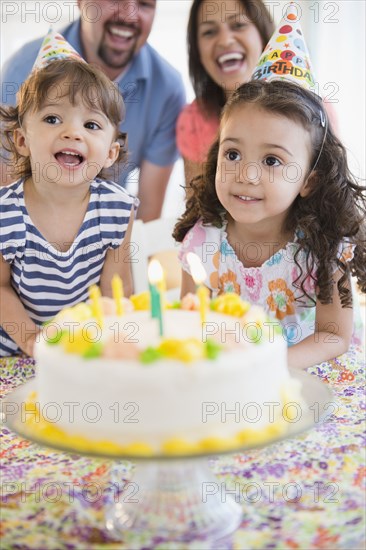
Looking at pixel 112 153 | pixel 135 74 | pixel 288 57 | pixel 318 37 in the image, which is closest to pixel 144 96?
pixel 135 74

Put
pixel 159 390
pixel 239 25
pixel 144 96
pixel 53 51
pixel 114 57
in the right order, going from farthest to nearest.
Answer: pixel 144 96, pixel 114 57, pixel 239 25, pixel 53 51, pixel 159 390

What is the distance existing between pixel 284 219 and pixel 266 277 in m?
0.14

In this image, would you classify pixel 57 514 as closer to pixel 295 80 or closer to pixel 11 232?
pixel 11 232

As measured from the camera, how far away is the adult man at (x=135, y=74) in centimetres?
250

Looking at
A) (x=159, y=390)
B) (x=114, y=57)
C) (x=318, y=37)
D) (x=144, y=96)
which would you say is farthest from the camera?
(x=318, y=37)

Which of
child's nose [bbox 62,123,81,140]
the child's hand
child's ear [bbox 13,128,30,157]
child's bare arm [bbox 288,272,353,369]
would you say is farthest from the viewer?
child's ear [bbox 13,128,30,157]

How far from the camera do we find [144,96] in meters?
2.64

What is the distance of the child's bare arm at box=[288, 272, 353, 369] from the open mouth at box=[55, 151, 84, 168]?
0.64 m

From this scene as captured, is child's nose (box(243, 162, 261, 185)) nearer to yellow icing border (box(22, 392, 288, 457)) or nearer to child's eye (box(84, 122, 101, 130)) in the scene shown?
child's eye (box(84, 122, 101, 130))

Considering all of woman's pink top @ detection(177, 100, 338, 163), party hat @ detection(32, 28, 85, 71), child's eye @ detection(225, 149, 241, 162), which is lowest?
child's eye @ detection(225, 149, 241, 162)

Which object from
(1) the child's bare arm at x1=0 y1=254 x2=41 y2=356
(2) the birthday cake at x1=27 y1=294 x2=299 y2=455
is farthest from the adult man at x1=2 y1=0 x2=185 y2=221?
(2) the birthday cake at x1=27 y1=294 x2=299 y2=455

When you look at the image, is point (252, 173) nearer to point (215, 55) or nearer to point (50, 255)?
point (50, 255)

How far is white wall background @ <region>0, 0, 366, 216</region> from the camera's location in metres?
4.38

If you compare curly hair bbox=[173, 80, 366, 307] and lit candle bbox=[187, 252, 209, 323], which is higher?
curly hair bbox=[173, 80, 366, 307]
